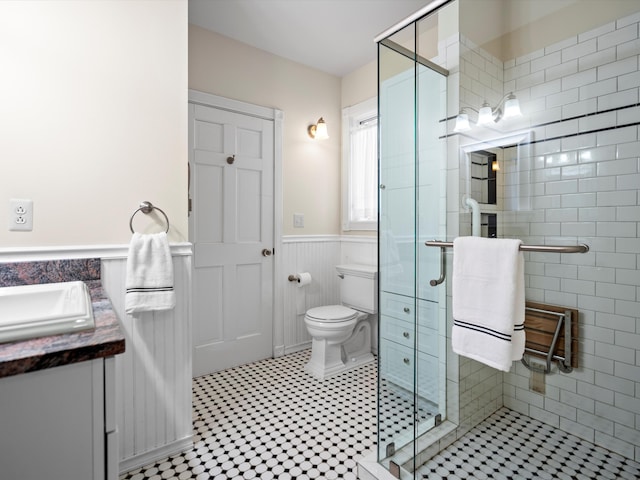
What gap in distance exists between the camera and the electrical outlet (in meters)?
1.35

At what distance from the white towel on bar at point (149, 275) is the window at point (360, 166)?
181 centimetres

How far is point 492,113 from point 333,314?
1.69 meters

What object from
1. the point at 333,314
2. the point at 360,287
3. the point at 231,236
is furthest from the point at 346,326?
the point at 231,236

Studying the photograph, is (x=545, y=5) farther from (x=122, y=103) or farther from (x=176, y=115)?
(x=122, y=103)

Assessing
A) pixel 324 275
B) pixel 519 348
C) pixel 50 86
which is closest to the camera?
pixel 519 348

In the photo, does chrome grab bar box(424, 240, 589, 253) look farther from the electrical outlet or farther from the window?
the electrical outlet

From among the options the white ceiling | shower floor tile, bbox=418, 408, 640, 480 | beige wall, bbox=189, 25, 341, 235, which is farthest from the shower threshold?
the white ceiling

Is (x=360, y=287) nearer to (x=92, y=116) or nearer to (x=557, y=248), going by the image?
(x=557, y=248)

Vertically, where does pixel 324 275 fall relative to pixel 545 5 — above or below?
below

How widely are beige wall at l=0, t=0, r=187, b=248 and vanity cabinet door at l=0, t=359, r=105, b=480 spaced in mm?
886

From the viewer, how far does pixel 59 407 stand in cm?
77

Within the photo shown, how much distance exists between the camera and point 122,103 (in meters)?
1.54

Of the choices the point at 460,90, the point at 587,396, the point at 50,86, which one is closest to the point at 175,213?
the point at 50,86

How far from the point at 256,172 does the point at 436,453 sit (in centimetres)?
220
